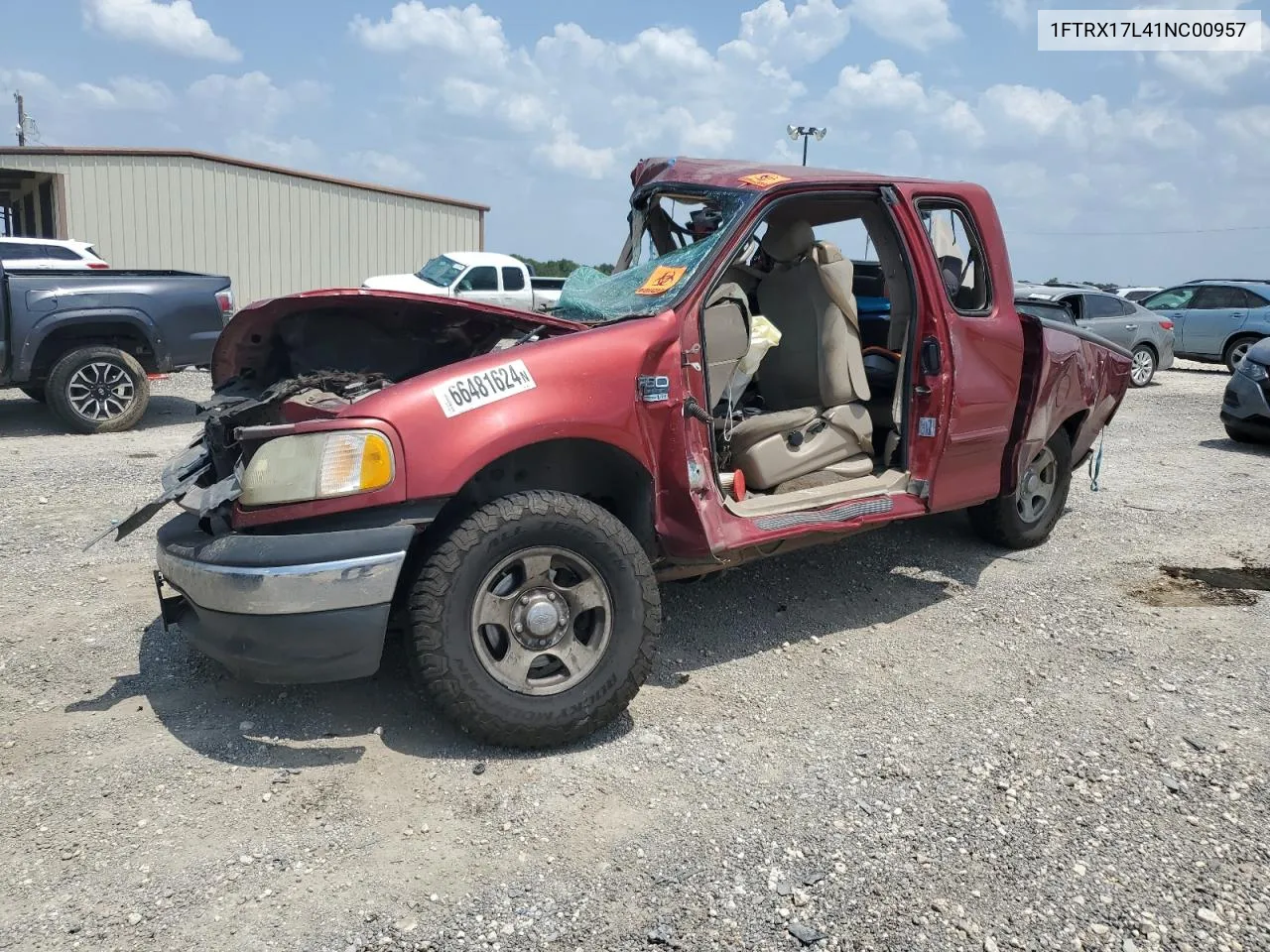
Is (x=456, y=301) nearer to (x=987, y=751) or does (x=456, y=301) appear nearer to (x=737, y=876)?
(x=737, y=876)

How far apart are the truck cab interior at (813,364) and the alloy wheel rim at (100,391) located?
6911 millimetres

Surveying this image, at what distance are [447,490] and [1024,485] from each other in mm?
4043

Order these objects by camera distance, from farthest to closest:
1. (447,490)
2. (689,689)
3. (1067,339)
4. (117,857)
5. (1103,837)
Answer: (1067,339) → (689,689) → (447,490) → (1103,837) → (117,857)

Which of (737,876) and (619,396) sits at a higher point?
(619,396)

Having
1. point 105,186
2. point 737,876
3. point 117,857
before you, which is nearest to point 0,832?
point 117,857

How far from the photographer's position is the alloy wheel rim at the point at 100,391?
30.7 feet

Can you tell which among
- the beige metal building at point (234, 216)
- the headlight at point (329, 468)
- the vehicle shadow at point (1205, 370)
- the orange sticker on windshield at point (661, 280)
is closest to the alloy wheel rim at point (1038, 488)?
the orange sticker on windshield at point (661, 280)

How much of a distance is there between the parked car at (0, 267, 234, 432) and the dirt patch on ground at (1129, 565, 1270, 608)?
8604mm

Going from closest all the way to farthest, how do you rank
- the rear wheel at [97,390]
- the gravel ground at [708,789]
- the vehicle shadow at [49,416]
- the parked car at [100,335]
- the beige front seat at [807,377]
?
the gravel ground at [708,789] < the beige front seat at [807,377] < the parked car at [100,335] < the rear wheel at [97,390] < the vehicle shadow at [49,416]

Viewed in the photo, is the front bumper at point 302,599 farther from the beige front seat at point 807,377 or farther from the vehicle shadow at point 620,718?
the beige front seat at point 807,377

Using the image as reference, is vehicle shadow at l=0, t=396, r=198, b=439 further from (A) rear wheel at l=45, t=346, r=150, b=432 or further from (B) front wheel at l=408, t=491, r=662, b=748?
(B) front wheel at l=408, t=491, r=662, b=748

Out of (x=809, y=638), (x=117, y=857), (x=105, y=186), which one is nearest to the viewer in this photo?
(x=117, y=857)

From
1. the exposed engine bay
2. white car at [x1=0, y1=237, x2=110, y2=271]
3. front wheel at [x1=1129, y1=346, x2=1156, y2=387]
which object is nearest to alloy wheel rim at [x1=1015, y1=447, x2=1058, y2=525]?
the exposed engine bay

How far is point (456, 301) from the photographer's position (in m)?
3.83
